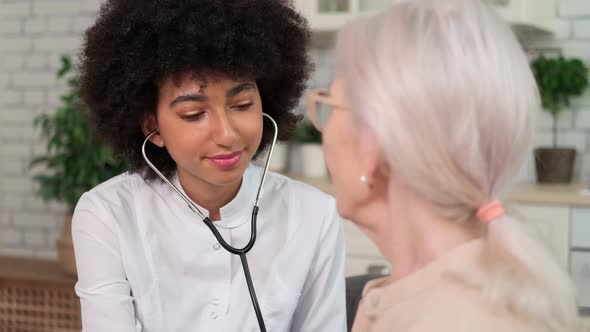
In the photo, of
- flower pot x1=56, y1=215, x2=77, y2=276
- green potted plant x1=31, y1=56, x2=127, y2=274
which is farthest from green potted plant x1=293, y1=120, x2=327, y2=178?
flower pot x1=56, y1=215, x2=77, y2=276

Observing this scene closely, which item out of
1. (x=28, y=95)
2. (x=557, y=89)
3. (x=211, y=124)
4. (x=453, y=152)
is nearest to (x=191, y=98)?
(x=211, y=124)

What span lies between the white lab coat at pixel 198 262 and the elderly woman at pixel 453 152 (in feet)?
2.12

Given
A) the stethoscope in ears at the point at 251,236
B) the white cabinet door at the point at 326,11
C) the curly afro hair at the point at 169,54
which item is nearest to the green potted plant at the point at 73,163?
the white cabinet door at the point at 326,11

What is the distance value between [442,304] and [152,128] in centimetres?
88

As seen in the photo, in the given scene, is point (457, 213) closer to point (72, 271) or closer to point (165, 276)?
Result: point (165, 276)

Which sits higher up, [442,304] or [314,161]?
[442,304]

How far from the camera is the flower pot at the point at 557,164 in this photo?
2.91 m

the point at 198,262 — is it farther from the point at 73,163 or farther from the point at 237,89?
the point at 73,163

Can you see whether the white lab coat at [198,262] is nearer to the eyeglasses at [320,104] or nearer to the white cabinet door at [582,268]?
the eyeglasses at [320,104]

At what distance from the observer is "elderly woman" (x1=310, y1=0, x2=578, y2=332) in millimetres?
764

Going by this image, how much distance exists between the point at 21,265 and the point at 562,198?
7.40 ft

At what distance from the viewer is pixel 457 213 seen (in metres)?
0.83

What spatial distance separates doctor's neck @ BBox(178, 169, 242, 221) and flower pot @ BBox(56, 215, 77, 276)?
168 centimetres

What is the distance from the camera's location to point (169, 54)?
53.6 inches
